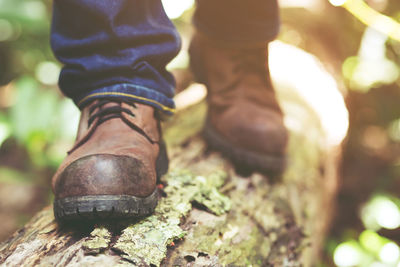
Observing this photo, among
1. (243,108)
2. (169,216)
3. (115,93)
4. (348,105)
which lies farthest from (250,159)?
(348,105)

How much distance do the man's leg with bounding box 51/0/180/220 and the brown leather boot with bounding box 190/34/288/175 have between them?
358 millimetres

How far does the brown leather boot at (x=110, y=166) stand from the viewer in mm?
754

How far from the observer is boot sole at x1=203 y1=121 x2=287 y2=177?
1.24 m

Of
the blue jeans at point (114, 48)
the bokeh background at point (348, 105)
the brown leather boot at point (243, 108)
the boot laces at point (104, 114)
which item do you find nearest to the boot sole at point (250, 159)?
the brown leather boot at point (243, 108)

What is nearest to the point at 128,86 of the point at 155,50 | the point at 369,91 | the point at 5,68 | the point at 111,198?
the point at 155,50

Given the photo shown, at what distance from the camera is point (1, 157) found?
220cm

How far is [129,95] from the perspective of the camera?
3.03 feet

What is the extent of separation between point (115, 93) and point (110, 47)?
130 millimetres

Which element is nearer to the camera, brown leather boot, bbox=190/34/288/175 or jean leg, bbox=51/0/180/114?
jean leg, bbox=51/0/180/114

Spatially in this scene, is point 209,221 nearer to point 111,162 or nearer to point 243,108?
point 111,162

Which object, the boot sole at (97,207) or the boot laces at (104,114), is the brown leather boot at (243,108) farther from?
the boot sole at (97,207)

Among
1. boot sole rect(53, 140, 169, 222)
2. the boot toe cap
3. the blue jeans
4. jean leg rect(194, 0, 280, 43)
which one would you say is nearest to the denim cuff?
the blue jeans

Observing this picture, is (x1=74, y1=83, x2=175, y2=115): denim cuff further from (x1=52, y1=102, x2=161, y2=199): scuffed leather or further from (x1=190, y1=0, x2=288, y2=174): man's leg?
(x1=190, y1=0, x2=288, y2=174): man's leg

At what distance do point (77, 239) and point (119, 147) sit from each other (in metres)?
0.24
